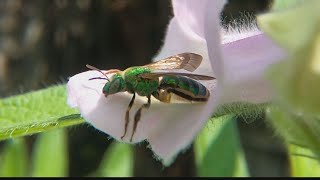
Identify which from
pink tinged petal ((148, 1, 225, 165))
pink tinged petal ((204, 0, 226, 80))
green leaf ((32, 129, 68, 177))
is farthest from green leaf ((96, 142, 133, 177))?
pink tinged petal ((204, 0, 226, 80))

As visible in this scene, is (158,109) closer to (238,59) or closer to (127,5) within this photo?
(238,59)

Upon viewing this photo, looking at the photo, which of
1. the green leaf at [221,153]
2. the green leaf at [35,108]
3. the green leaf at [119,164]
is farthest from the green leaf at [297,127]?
the green leaf at [119,164]

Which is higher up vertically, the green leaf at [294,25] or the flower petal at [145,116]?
the green leaf at [294,25]

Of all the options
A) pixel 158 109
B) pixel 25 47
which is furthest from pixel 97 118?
pixel 25 47

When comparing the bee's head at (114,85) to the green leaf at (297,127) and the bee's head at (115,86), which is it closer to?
the bee's head at (115,86)

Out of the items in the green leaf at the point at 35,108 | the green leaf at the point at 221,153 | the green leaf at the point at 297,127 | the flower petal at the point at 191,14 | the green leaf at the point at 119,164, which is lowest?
the green leaf at the point at 119,164

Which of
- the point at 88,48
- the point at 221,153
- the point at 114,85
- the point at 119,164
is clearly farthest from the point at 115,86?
the point at 88,48
